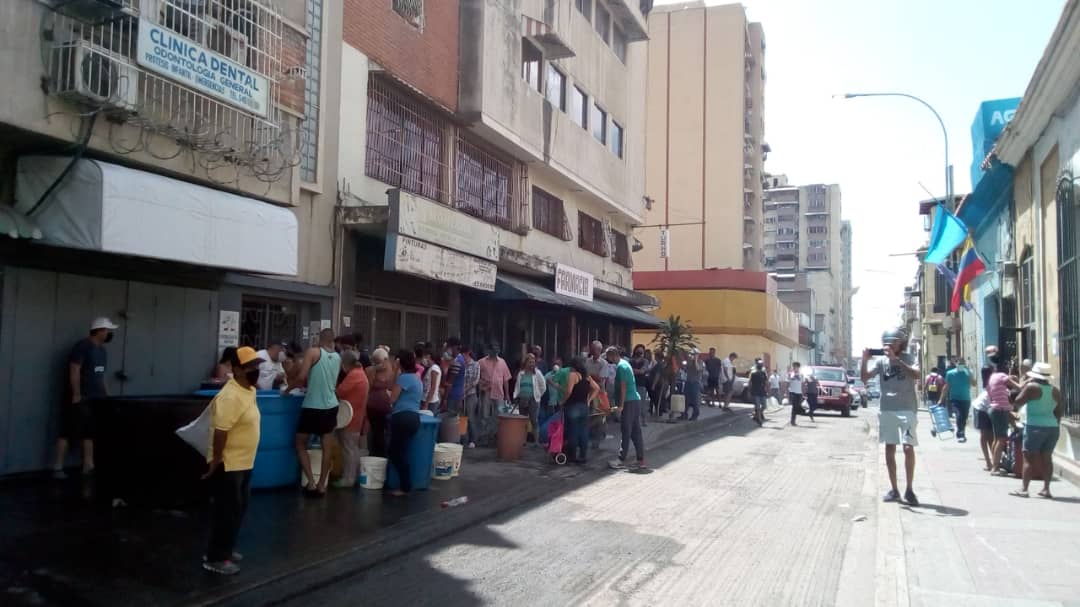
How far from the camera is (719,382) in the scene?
25.6m

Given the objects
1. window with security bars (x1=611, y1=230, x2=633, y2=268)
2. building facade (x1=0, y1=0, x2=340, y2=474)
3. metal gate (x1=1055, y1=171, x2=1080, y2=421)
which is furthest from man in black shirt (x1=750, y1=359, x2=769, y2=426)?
building facade (x1=0, y1=0, x2=340, y2=474)

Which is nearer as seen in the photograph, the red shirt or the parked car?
the red shirt

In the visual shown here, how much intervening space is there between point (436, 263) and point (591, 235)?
12.9 meters

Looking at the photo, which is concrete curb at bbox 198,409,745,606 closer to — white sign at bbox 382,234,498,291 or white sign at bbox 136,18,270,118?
white sign at bbox 382,234,498,291

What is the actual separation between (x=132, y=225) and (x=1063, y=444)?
13.3 m

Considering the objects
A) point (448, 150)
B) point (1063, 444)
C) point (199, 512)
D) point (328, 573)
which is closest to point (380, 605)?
point (328, 573)

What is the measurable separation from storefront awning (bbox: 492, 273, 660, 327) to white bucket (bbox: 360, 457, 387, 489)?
802 cm

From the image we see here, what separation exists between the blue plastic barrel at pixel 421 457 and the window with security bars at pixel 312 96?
5157 millimetres

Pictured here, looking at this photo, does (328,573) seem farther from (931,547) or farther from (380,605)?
(931,547)

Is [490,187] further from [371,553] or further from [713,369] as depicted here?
[371,553]

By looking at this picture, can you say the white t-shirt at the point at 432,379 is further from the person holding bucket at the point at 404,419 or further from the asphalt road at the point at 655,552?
the asphalt road at the point at 655,552

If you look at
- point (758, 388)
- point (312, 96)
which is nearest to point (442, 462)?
point (312, 96)

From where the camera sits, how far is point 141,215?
8.98 m

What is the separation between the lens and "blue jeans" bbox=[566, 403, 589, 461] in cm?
1233
